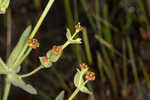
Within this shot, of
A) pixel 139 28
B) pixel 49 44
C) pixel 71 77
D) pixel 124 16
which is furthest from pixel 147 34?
pixel 49 44

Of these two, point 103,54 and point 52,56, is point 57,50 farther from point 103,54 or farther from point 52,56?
point 103,54

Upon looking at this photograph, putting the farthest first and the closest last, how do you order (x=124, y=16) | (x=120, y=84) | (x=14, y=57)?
(x=124, y=16) < (x=120, y=84) < (x=14, y=57)

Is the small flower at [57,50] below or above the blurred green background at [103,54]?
above

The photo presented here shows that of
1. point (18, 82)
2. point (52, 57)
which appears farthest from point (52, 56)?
point (18, 82)

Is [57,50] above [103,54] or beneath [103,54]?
above

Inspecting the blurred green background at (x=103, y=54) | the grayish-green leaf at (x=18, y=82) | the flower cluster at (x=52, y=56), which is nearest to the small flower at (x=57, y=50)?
the flower cluster at (x=52, y=56)

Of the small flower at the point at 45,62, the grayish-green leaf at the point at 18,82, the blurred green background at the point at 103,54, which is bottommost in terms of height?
the blurred green background at the point at 103,54

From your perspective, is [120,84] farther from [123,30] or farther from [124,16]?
[124,16]

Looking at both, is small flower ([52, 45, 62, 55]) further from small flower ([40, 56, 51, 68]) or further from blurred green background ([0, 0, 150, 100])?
blurred green background ([0, 0, 150, 100])

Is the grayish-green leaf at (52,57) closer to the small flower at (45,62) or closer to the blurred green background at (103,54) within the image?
the small flower at (45,62)
